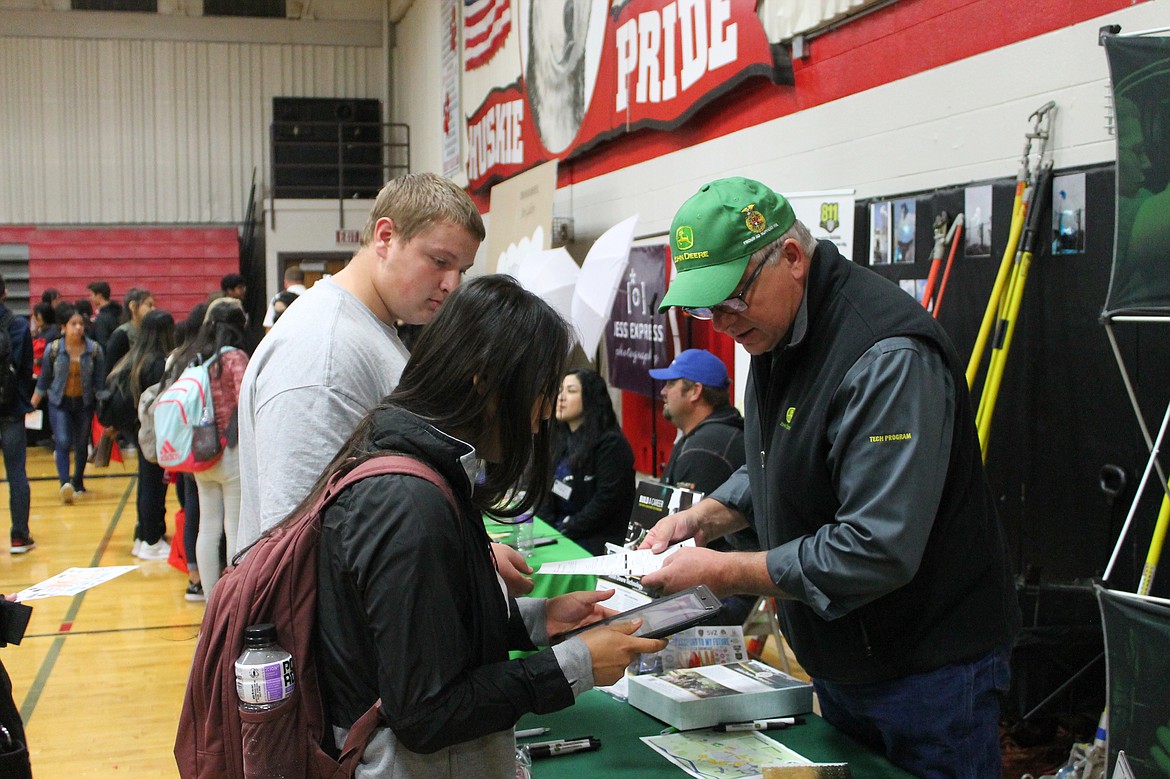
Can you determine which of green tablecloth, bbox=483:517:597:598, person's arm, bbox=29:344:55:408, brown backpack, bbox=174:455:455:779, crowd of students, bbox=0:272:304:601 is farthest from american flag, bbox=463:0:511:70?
brown backpack, bbox=174:455:455:779

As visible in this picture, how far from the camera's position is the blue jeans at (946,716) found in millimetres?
1652

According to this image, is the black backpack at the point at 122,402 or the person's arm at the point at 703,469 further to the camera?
the black backpack at the point at 122,402

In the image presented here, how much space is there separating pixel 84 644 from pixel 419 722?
4592 mm

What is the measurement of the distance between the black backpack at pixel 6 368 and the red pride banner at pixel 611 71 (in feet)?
12.1

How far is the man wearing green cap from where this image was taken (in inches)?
60.9

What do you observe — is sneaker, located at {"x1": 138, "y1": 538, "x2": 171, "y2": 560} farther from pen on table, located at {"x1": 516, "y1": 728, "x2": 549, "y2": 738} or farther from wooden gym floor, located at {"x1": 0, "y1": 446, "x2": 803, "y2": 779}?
pen on table, located at {"x1": 516, "y1": 728, "x2": 549, "y2": 738}

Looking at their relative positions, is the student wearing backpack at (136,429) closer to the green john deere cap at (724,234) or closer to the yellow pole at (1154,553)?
the green john deere cap at (724,234)

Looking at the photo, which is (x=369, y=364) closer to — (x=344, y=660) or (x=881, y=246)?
(x=344, y=660)

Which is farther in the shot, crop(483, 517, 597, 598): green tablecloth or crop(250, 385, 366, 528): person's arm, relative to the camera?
crop(483, 517, 597, 598): green tablecloth

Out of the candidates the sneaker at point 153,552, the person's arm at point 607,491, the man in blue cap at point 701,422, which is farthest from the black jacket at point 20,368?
the man in blue cap at point 701,422

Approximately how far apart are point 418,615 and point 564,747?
2.33 feet

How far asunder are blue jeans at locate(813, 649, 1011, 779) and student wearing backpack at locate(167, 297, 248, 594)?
3.77 metres

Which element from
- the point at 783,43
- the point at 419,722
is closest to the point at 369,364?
the point at 419,722

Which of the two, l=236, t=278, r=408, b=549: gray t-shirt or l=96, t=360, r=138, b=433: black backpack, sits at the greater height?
l=236, t=278, r=408, b=549: gray t-shirt
